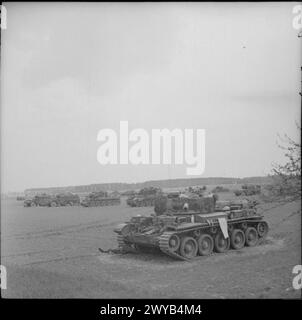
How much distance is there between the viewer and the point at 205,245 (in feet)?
36.8

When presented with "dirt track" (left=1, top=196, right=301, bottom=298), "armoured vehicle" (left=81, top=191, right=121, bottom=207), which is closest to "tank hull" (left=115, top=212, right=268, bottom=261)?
"dirt track" (left=1, top=196, right=301, bottom=298)

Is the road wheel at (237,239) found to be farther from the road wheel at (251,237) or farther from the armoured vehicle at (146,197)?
the armoured vehicle at (146,197)

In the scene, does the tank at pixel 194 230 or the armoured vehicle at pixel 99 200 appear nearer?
the tank at pixel 194 230

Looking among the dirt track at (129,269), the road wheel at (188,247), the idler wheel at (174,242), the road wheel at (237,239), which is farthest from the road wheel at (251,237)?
the idler wheel at (174,242)

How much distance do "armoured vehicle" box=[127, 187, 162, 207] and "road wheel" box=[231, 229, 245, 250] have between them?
239 centimetres

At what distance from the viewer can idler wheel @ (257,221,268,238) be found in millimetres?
12388

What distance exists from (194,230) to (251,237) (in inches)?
82.7

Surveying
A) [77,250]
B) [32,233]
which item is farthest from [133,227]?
[32,233]

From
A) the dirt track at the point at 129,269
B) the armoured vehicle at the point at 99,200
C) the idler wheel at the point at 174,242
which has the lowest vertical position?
the dirt track at the point at 129,269

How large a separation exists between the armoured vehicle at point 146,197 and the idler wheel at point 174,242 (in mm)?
1157

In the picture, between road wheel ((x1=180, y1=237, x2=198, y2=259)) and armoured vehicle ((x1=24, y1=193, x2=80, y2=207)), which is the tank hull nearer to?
road wheel ((x1=180, y1=237, x2=198, y2=259))

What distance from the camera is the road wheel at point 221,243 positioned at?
1148cm

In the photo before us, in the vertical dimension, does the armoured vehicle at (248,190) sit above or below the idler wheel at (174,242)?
above

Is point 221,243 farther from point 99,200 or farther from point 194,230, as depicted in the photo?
point 99,200
